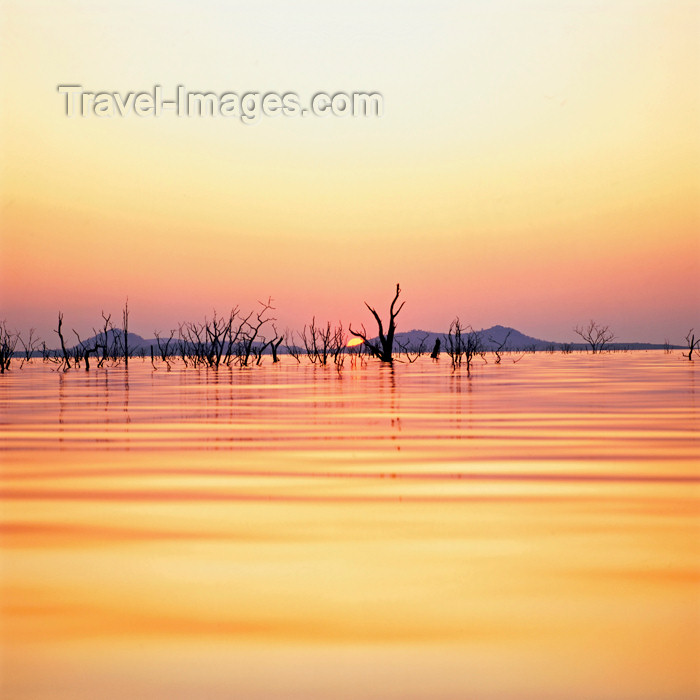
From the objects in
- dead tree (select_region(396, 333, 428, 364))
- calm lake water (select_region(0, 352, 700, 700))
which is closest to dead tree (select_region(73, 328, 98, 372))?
dead tree (select_region(396, 333, 428, 364))

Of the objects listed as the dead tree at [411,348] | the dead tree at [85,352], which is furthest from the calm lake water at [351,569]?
the dead tree at [411,348]

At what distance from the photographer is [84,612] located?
8.50ft

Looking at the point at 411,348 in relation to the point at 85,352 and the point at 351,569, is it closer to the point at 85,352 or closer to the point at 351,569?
the point at 85,352

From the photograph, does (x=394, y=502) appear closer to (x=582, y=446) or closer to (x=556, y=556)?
(x=556, y=556)

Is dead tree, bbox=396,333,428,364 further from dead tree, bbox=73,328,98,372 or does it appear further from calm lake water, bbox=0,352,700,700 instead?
calm lake water, bbox=0,352,700,700

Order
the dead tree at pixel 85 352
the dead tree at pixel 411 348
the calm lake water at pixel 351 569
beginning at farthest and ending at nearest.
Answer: the dead tree at pixel 411 348, the dead tree at pixel 85 352, the calm lake water at pixel 351 569

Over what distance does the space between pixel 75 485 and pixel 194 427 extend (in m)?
2.97

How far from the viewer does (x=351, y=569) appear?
299cm

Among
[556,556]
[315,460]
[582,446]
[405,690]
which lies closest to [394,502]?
[556,556]

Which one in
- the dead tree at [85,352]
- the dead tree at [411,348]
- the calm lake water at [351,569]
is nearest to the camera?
the calm lake water at [351,569]

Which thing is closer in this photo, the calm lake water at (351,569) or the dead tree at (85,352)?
the calm lake water at (351,569)

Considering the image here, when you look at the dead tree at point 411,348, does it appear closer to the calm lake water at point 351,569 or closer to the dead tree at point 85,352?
the dead tree at point 85,352

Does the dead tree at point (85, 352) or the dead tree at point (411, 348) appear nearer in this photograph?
the dead tree at point (85, 352)

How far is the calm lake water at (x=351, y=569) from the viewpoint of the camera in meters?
2.15
